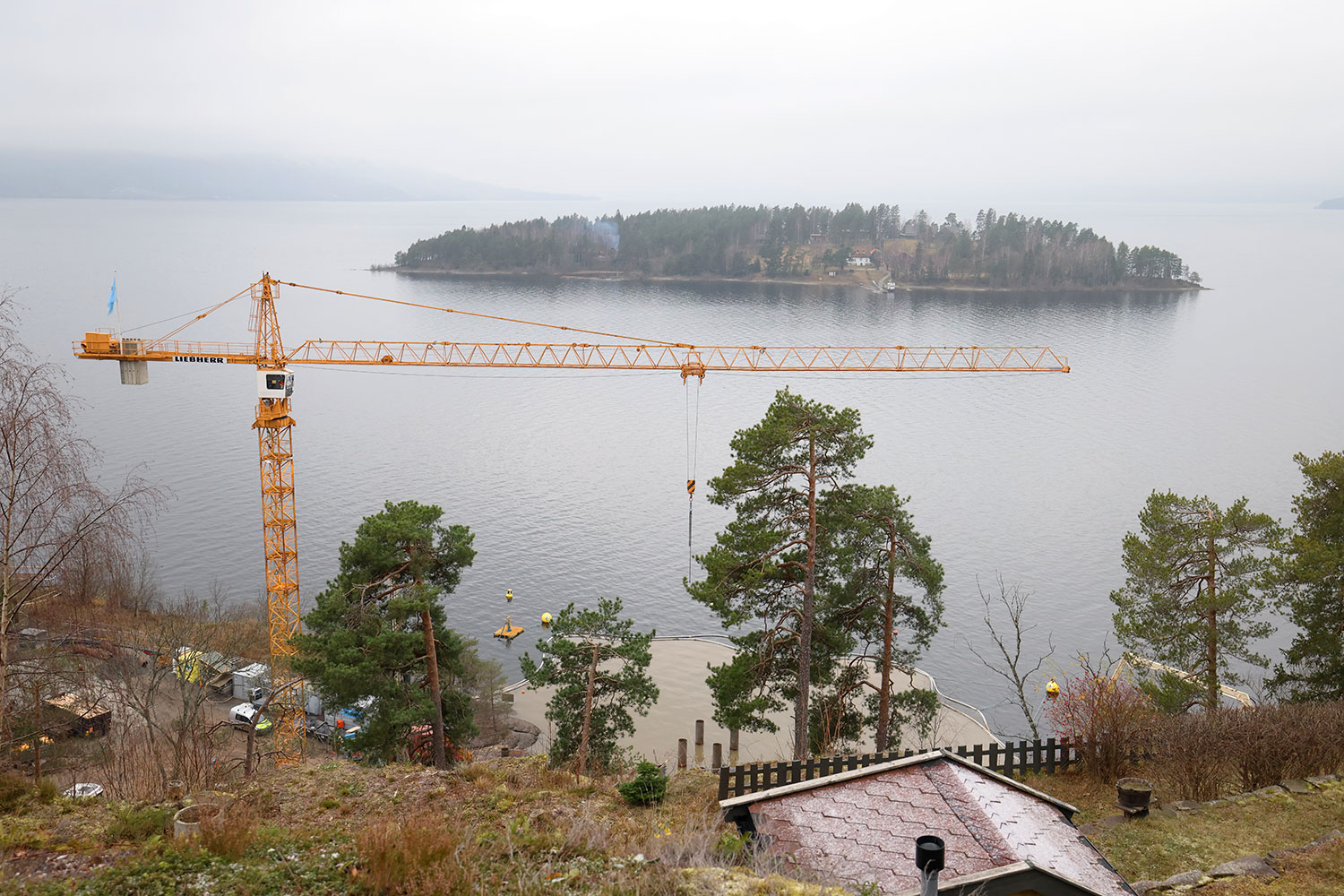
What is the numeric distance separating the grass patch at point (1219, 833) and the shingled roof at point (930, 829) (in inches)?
73.3

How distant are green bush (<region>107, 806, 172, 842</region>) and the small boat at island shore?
15.9 meters

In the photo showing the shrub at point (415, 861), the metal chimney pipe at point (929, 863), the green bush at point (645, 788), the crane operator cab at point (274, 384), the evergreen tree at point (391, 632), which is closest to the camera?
the metal chimney pipe at point (929, 863)

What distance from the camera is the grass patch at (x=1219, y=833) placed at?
1023cm

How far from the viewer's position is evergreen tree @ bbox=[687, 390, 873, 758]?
17.3 meters

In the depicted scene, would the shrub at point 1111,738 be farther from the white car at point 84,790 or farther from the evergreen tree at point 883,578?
the white car at point 84,790

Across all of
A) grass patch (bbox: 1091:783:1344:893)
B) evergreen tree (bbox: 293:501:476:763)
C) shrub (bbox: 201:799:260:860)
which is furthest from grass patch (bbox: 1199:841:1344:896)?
evergreen tree (bbox: 293:501:476:763)

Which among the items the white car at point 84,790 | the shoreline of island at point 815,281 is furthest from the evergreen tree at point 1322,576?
the shoreline of island at point 815,281

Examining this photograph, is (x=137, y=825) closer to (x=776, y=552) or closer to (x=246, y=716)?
(x=776, y=552)

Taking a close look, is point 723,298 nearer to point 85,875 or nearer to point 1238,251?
point 85,875

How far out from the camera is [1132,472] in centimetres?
5338

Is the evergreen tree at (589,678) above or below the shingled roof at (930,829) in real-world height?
below

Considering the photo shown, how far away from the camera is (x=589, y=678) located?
690 inches

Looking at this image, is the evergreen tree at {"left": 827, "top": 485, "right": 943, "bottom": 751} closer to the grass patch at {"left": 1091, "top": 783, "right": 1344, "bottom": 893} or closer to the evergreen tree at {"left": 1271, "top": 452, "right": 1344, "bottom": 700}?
the evergreen tree at {"left": 1271, "top": 452, "right": 1344, "bottom": 700}

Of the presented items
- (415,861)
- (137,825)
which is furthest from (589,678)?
(415,861)
